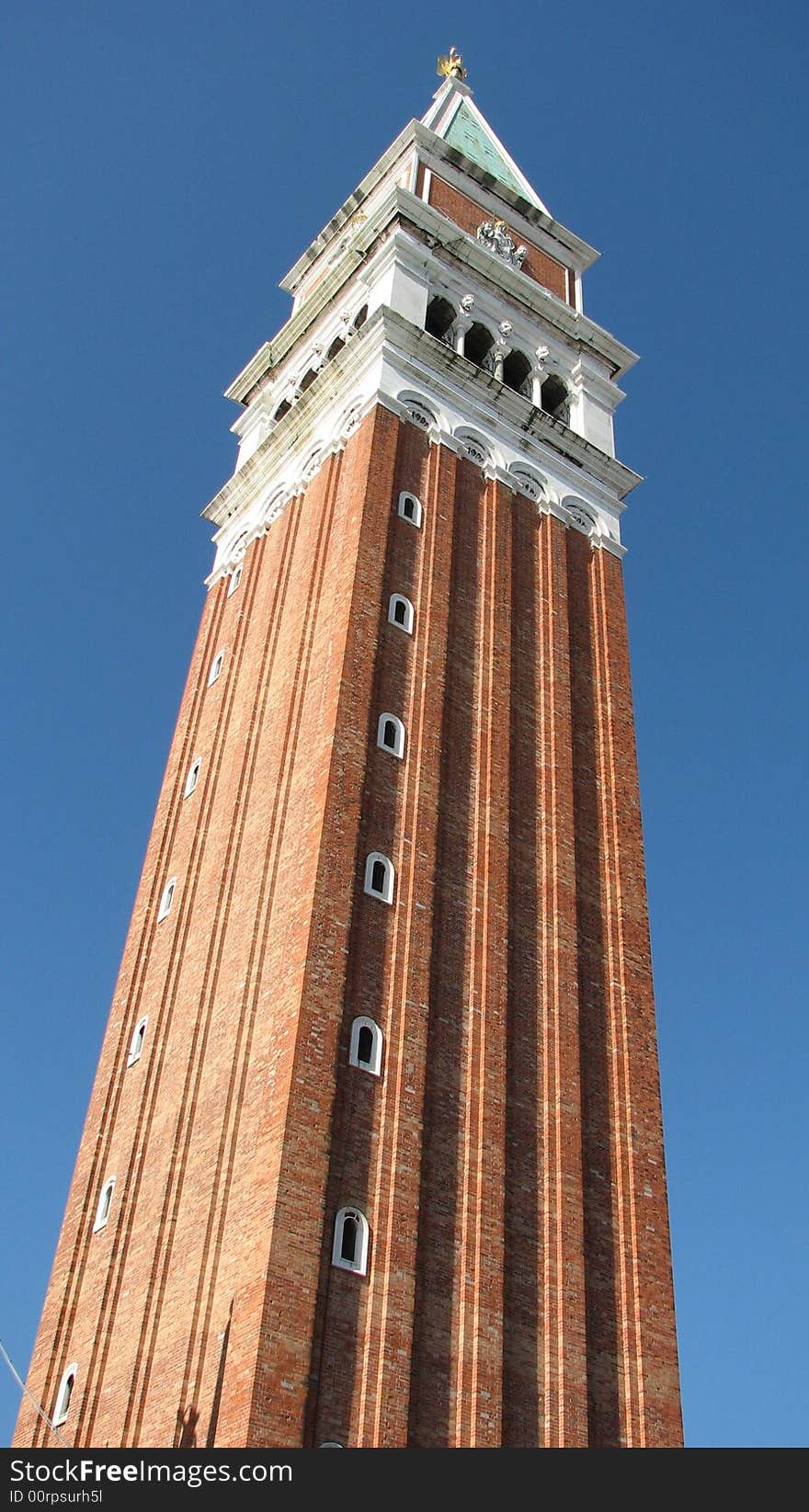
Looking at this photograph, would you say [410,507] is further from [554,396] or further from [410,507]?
[554,396]

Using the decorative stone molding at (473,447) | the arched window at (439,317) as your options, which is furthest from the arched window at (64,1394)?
the arched window at (439,317)

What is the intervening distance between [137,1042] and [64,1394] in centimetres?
723

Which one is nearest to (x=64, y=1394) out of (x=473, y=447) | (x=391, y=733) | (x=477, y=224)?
(x=391, y=733)

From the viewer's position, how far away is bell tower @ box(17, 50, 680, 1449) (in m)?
24.8

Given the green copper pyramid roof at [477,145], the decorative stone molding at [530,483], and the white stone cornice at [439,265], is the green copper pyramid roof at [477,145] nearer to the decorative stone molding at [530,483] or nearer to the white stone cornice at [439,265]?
the white stone cornice at [439,265]

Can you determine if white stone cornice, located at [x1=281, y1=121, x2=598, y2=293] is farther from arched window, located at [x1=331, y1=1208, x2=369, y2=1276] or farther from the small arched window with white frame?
arched window, located at [x1=331, y1=1208, x2=369, y2=1276]

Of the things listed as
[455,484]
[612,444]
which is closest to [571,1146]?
[455,484]

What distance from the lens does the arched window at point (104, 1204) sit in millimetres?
30562

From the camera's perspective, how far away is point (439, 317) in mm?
43688

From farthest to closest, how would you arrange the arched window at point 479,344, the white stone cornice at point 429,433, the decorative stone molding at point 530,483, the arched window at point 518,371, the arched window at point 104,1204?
the arched window at point 518,371, the arched window at point 479,344, the decorative stone molding at point 530,483, the white stone cornice at point 429,433, the arched window at point 104,1204

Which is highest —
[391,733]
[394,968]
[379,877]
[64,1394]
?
[391,733]

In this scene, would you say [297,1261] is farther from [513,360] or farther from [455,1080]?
[513,360]

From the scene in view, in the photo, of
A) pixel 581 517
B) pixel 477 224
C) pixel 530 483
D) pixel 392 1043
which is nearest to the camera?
pixel 392 1043

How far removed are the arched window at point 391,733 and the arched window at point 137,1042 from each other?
7.73 m
